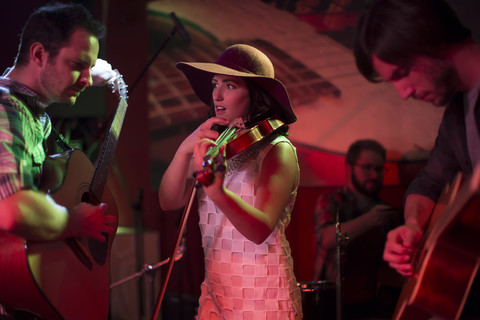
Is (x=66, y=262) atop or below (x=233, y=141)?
below

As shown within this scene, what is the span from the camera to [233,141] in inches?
68.9

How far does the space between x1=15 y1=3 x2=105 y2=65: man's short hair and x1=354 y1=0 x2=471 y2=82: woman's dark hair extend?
1.12 metres

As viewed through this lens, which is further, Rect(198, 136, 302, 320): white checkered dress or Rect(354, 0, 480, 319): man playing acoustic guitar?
Rect(198, 136, 302, 320): white checkered dress

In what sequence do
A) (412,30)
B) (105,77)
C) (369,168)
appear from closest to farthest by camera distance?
(412,30) → (105,77) → (369,168)

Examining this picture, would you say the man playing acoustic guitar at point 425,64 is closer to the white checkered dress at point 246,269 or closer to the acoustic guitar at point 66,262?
the white checkered dress at point 246,269

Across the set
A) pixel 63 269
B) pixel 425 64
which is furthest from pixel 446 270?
pixel 63 269

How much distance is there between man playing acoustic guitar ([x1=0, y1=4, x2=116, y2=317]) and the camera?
1.50 meters

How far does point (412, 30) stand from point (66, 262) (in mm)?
1358

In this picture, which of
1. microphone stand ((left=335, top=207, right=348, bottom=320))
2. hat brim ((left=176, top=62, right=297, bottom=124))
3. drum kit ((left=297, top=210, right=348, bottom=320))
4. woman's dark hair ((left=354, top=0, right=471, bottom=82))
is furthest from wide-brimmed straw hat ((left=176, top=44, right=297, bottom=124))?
drum kit ((left=297, top=210, right=348, bottom=320))

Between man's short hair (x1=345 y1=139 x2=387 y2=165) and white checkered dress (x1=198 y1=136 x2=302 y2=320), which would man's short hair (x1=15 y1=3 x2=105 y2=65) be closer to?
white checkered dress (x1=198 y1=136 x2=302 y2=320)

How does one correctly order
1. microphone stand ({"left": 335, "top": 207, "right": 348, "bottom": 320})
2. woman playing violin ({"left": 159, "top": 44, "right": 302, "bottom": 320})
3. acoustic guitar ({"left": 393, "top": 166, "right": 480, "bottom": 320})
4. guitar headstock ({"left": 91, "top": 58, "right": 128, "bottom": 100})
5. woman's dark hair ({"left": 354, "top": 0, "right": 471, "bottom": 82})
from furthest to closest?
1. microphone stand ({"left": 335, "top": 207, "right": 348, "bottom": 320})
2. guitar headstock ({"left": 91, "top": 58, "right": 128, "bottom": 100})
3. woman playing violin ({"left": 159, "top": 44, "right": 302, "bottom": 320})
4. woman's dark hair ({"left": 354, "top": 0, "right": 471, "bottom": 82})
5. acoustic guitar ({"left": 393, "top": 166, "right": 480, "bottom": 320})

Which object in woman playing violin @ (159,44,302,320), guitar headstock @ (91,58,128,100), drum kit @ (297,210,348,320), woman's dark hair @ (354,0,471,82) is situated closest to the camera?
woman's dark hair @ (354,0,471,82)

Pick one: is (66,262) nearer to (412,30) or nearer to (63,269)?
(63,269)

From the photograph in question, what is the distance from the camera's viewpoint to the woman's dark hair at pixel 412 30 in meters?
1.30
